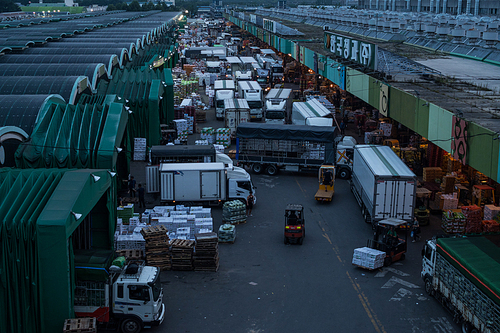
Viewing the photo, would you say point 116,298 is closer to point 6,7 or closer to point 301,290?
point 301,290

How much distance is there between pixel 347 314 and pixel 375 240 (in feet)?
Result: 16.4

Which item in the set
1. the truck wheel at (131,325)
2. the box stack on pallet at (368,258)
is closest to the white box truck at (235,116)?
the box stack on pallet at (368,258)

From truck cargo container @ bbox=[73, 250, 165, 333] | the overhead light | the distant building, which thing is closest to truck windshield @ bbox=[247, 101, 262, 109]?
truck cargo container @ bbox=[73, 250, 165, 333]

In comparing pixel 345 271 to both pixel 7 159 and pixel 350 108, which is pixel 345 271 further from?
pixel 350 108

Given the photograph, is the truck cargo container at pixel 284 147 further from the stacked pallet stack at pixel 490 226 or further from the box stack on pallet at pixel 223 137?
the stacked pallet stack at pixel 490 226

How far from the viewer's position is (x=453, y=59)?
50.8 m

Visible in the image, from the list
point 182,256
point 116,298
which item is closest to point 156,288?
point 116,298

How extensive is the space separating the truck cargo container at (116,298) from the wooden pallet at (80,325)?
0.50 metres

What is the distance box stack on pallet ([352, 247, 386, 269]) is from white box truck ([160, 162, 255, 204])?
7774mm

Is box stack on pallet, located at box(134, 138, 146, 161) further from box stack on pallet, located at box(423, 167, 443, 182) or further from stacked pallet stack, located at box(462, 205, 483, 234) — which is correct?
stacked pallet stack, located at box(462, 205, 483, 234)

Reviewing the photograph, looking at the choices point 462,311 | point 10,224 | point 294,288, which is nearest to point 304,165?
point 294,288

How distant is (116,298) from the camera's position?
1503cm

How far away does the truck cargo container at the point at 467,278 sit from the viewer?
44.0ft

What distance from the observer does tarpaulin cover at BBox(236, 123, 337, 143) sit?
3075 centimetres
